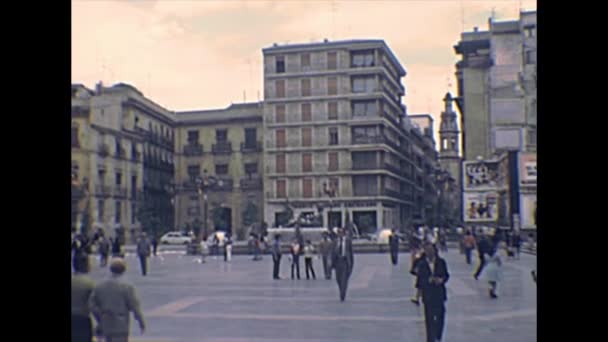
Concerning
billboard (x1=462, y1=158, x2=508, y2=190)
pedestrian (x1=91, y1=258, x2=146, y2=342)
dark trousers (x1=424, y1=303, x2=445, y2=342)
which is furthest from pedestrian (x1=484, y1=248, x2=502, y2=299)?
pedestrian (x1=91, y1=258, x2=146, y2=342)

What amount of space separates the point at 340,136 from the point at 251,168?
1037 mm

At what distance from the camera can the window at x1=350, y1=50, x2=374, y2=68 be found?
6867 mm

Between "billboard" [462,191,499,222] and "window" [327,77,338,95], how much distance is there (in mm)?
1729

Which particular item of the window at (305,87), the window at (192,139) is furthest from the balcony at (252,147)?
the window at (305,87)

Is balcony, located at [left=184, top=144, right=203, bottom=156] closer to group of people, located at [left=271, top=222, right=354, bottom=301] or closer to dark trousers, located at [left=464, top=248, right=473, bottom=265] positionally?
group of people, located at [left=271, top=222, right=354, bottom=301]

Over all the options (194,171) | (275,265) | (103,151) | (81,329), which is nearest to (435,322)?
(275,265)

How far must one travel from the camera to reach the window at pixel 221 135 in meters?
7.29

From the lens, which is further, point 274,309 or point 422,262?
point 274,309

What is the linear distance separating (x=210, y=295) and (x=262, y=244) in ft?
2.52

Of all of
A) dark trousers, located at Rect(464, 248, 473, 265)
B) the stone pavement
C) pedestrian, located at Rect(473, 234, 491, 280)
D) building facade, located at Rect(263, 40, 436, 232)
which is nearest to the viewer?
the stone pavement

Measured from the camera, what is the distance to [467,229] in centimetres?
689
